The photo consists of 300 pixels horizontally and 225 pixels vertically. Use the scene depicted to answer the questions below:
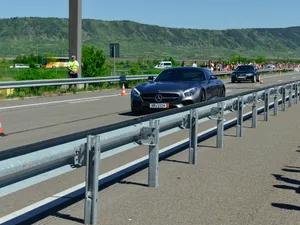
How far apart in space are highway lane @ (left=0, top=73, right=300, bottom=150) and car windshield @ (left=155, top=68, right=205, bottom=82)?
151 centimetres

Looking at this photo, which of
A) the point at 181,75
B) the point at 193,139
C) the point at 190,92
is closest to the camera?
the point at 193,139

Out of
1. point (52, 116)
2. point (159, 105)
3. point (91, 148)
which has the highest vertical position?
point (91, 148)

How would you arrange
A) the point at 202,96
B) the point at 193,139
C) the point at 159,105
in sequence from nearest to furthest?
the point at 193,139
the point at 159,105
the point at 202,96

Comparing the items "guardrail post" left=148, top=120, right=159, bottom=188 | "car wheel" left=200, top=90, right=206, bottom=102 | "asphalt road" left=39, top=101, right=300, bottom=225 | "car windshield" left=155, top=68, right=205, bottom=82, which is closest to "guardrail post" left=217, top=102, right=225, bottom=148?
"asphalt road" left=39, top=101, right=300, bottom=225

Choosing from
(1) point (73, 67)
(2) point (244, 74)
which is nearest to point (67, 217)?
(1) point (73, 67)

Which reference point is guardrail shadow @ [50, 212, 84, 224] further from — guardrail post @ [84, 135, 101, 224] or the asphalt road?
guardrail post @ [84, 135, 101, 224]

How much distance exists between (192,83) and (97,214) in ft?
36.1

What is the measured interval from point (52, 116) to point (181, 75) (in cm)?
386

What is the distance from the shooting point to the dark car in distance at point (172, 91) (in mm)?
15656

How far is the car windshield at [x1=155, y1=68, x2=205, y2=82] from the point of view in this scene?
55.5ft

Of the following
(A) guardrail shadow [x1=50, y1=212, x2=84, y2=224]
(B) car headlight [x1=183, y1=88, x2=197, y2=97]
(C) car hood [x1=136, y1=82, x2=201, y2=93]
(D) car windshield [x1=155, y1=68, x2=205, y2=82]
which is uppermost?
(D) car windshield [x1=155, y1=68, x2=205, y2=82]

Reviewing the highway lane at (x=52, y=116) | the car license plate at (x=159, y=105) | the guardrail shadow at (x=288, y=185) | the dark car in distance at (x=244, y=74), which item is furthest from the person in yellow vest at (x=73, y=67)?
the guardrail shadow at (x=288, y=185)

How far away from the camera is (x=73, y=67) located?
2822cm

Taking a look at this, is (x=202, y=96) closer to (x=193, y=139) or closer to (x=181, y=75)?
(x=181, y=75)
